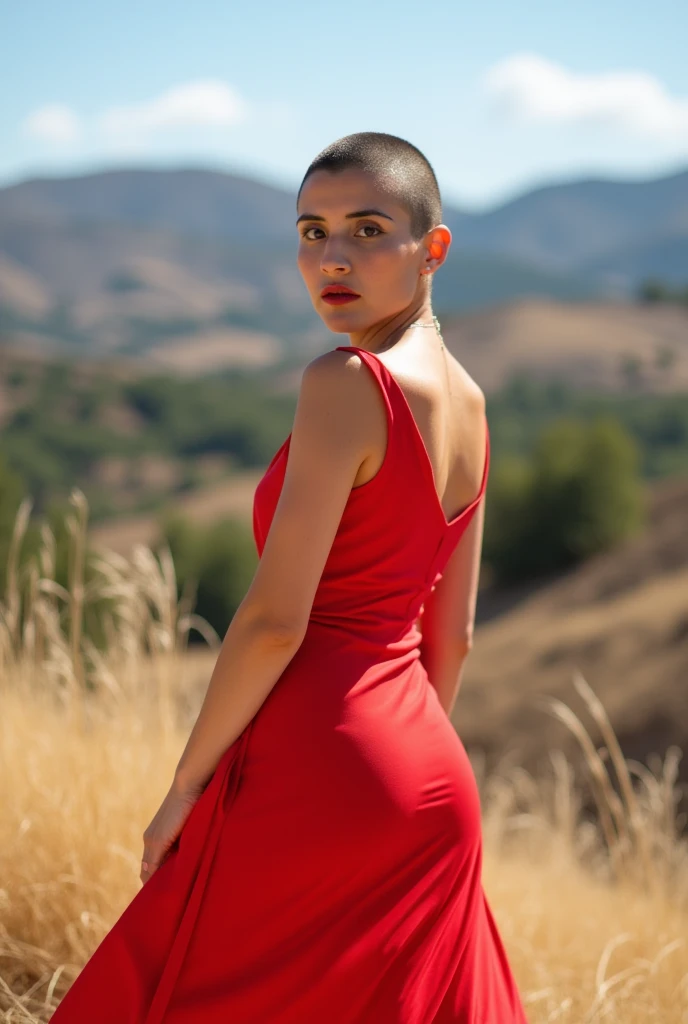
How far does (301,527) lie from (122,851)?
1501 mm

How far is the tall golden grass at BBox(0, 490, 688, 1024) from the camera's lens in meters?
2.72

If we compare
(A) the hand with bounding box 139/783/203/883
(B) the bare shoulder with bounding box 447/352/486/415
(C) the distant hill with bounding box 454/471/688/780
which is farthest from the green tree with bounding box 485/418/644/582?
(A) the hand with bounding box 139/783/203/883

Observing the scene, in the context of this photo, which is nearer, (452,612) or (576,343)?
(452,612)

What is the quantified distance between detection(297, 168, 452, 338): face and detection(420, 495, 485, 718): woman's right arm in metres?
0.49

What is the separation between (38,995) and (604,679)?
1067cm

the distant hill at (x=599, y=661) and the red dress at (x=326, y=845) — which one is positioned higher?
the red dress at (x=326, y=845)

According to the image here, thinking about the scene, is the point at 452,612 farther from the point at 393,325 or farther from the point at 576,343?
the point at 576,343

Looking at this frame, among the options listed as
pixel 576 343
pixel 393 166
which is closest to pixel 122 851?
pixel 393 166

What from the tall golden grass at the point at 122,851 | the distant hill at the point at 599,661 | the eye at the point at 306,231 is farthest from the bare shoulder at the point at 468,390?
the distant hill at the point at 599,661

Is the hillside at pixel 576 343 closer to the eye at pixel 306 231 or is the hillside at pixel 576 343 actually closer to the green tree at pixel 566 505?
the green tree at pixel 566 505

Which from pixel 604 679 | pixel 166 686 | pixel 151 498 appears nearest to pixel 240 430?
pixel 151 498

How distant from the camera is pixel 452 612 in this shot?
217 centimetres

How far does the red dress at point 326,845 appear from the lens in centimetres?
168

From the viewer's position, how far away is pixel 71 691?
3.45 m
